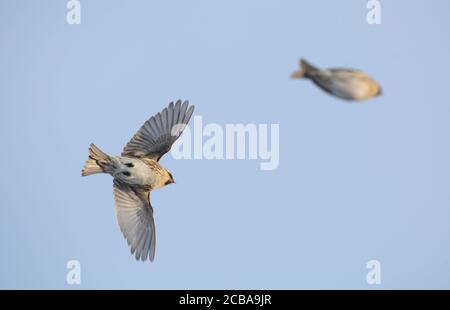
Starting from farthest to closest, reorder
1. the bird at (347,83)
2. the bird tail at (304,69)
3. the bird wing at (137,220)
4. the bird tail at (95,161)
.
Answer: the bird wing at (137,220) → the bird tail at (95,161) → the bird tail at (304,69) → the bird at (347,83)

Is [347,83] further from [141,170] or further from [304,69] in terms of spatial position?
[141,170]

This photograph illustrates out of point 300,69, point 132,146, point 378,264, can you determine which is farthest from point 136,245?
point 300,69

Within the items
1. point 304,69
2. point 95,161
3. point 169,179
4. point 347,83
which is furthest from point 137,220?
point 347,83

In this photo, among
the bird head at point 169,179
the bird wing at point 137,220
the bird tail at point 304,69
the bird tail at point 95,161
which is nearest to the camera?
the bird tail at point 304,69

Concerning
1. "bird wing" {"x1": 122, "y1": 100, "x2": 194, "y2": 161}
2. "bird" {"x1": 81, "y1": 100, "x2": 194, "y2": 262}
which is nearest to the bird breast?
"bird" {"x1": 81, "y1": 100, "x2": 194, "y2": 262}

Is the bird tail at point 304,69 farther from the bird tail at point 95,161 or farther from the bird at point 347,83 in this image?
the bird tail at point 95,161

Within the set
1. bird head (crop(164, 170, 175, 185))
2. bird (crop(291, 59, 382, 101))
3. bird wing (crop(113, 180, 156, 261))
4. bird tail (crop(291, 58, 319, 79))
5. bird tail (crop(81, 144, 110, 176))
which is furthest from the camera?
bird wing (crop(113, 180, 156, 261))

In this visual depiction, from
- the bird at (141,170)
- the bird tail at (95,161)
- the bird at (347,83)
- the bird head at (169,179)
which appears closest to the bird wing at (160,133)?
the bird at (141,170)

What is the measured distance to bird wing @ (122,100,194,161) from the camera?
25.3ft

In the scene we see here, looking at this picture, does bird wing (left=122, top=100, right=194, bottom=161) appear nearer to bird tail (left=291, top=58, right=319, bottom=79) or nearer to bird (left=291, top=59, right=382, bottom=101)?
bird tail (left=291, top=58, right=319, bottom=79)

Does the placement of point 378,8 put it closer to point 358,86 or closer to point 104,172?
point 104,172

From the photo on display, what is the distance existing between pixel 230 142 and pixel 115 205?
1.89 metres

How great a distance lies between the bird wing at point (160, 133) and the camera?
7.71 meters

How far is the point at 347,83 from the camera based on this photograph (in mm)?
4641
